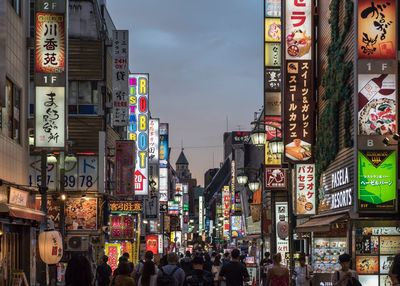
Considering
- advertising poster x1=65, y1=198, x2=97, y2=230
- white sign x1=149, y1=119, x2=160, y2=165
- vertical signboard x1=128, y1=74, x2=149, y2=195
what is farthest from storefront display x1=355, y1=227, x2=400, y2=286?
white sign x1=149, y1=119, x2=160, y2=165

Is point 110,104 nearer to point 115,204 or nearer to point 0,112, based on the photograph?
point 115,204

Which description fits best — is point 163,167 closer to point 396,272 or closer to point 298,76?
point 298,76

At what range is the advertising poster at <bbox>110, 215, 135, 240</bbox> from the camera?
152 feet

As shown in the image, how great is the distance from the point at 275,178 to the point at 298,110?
1430 cm

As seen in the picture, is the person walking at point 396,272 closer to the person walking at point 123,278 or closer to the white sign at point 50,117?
the person walking at point 123,278

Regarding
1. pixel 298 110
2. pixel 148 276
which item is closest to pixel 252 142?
pixel 298 110

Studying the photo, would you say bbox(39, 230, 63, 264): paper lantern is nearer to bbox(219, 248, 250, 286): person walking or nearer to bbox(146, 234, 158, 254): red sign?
bbox(219, 248, 250, 286): person walking

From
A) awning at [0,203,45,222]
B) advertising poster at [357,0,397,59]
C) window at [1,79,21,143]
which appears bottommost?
awning at [0,203,45,222]

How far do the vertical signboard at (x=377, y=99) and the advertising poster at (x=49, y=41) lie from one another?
9635 millimetres

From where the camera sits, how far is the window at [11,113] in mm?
26948

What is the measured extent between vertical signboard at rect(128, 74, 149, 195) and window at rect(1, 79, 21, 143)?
2417 centimetres

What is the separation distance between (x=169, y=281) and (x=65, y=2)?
49.0 ft

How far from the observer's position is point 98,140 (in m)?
46.4

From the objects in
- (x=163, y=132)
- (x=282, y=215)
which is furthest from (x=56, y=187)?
(x=163, y=132)
